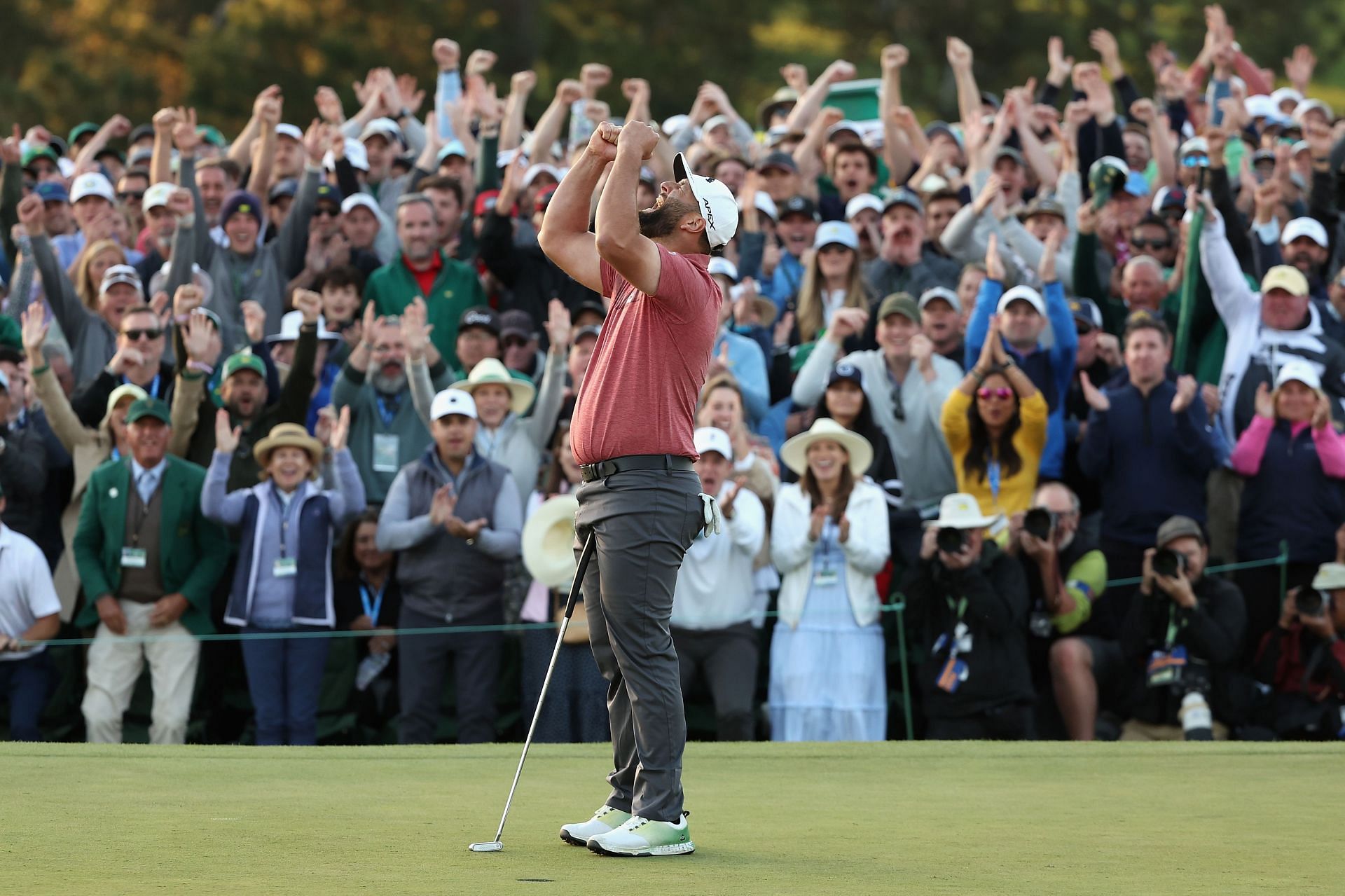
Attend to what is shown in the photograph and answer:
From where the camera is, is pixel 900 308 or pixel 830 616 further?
pixel 900 308

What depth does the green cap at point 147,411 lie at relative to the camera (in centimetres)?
1082

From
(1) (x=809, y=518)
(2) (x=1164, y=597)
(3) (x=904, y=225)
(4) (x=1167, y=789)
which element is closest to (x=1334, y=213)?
(3) (x=904, y=225)

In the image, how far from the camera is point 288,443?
10711mm

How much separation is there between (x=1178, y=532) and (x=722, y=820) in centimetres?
459

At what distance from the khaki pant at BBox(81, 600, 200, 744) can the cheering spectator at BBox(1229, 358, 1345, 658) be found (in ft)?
18.5

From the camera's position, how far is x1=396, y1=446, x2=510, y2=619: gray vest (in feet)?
34.6

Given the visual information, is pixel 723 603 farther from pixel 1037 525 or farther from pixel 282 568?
pixel 282 568

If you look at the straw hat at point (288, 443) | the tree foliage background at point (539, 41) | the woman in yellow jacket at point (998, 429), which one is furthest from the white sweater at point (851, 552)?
the tree foliage background at point (539, 41)

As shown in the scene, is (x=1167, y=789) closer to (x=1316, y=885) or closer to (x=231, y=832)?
(x=1316, y=885)

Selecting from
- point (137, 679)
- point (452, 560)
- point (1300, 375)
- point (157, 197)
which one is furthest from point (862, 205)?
point (137, 679)

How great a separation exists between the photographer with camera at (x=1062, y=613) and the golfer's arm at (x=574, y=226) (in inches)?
191

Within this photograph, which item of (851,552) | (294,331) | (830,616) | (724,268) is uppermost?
(724,268)

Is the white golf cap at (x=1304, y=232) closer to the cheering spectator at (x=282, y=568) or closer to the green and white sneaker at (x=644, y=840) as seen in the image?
the cheering spectator at (x=282, y=568)

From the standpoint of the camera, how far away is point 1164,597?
10.4 metres
